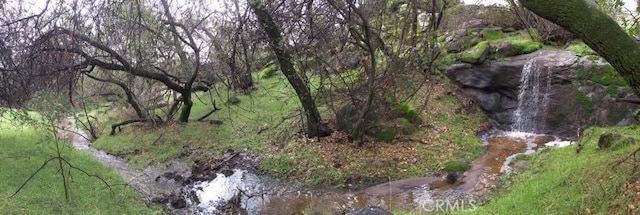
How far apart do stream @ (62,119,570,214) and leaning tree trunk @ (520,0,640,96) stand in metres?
3.89

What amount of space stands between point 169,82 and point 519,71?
11944 millimetres

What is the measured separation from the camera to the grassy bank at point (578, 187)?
5812 mm

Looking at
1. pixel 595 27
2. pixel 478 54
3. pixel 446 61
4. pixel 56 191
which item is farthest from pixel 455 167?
pixel 56 191

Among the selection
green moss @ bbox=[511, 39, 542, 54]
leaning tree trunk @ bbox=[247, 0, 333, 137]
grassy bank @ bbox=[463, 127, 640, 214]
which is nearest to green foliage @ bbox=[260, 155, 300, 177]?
leaning tree trunk @ bbox=[247, 0, 333, 137]

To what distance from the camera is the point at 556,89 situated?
1452 cm

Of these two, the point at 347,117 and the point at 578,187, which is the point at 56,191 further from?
the point at 578,187

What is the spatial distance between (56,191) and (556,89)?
45.0 feet

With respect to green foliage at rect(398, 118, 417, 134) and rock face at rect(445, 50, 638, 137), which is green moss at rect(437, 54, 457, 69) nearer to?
rock face at rect(445, 50, 638, 137)

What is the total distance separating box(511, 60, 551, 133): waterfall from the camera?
14633 mm

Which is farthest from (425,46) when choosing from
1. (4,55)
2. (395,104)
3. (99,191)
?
(4,55)

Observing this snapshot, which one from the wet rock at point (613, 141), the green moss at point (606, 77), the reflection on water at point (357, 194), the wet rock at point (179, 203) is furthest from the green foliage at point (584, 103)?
the wet rock at point (179, 203)

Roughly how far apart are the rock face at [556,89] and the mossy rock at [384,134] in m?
Result: 4.54

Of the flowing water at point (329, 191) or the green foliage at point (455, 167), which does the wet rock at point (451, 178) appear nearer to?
the flowing water at point (329, 191)

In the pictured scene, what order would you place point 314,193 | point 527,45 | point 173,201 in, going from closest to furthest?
point 173,201
point 314,193
point 527,45
